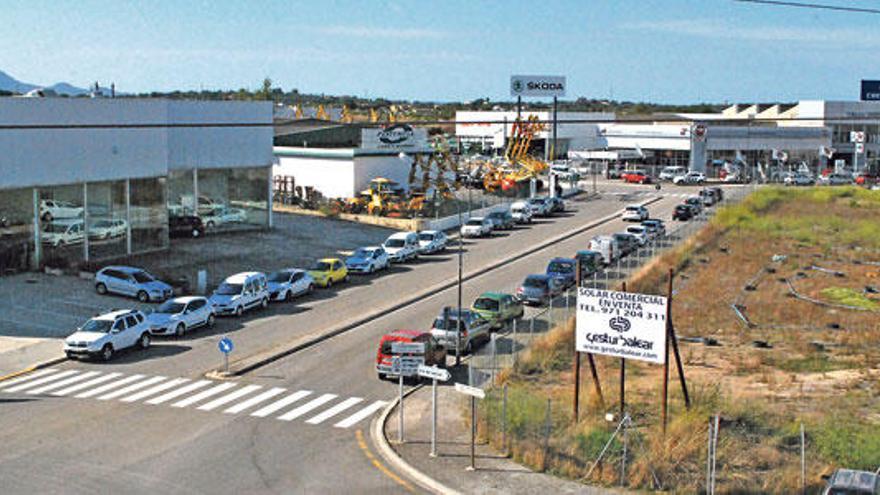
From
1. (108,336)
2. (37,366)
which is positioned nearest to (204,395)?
(108,336)

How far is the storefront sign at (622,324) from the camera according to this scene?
24.3 metres

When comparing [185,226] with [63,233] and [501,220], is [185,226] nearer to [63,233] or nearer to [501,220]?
[63,233]

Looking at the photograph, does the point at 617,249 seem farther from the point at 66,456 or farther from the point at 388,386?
the point at 66,456

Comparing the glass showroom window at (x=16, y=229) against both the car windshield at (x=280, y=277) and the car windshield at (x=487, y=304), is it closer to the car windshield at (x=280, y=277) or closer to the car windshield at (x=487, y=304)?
the car windshield at (x=280, y=277)

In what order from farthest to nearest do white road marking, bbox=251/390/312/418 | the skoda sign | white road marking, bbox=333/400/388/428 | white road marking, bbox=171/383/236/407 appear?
the skoda sign, white road marking, bbox=171/383/236/407, white road marking, bbox=251/390/312/418, white road marking, bbox=333/400/388/428

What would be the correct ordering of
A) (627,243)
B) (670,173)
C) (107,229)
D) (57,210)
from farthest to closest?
1. (670,173)
2. (627,243)
3. (107,229)
4. (57,210)

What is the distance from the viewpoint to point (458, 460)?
74.1ft

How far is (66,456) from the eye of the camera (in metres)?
22.3

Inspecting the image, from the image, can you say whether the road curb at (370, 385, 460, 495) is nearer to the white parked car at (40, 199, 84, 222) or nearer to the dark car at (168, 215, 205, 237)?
the white parked car at (40, 199, 84, 222)

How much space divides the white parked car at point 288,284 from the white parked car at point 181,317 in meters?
4.64

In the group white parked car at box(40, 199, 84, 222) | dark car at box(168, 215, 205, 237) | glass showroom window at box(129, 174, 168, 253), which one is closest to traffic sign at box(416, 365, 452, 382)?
white parked car at box(40, 199, 84, 222)

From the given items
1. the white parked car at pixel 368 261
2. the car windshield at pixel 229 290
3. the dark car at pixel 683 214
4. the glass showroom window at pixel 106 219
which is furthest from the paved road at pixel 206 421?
the dark car at pixel 683 214

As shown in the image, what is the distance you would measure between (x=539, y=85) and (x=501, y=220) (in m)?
36.3

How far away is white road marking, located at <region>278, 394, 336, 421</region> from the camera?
26.0 meters
